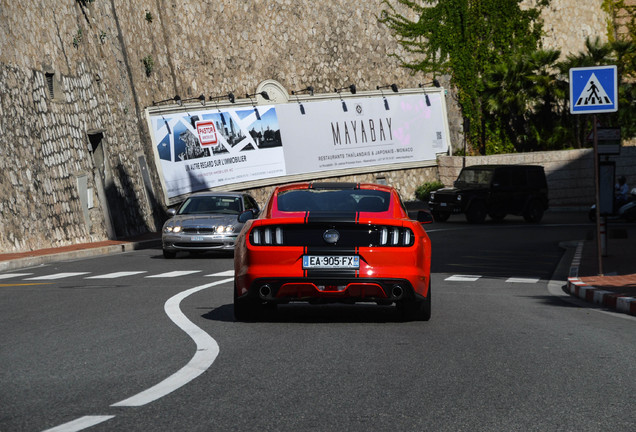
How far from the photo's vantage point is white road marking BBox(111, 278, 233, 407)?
20.4ft

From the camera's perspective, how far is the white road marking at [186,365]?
620 cm

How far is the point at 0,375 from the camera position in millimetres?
7070

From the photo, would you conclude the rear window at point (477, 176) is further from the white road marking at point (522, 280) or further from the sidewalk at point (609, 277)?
the white road marking at point (522, 280)

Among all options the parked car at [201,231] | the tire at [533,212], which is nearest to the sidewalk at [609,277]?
the parked car at [201,231]

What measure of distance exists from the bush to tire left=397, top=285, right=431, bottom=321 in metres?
38.3

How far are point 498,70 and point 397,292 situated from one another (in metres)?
42.0

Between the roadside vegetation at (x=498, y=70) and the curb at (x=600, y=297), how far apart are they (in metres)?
34.8

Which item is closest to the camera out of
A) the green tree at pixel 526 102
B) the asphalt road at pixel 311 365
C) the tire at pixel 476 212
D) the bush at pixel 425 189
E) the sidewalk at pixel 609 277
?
the asphalt road at pixel 311 365

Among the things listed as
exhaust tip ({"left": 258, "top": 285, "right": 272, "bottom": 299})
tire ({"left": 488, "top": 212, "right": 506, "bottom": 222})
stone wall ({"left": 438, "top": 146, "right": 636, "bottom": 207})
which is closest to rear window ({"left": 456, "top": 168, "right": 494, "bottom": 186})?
tire ({"left": 488, "top": 212, "right": 506, "bottom": 222})

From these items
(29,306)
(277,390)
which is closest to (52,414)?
(277,390)

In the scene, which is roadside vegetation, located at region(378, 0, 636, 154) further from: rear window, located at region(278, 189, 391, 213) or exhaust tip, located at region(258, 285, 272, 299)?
exhaust tip, located at region(258, 285, 272, 299)

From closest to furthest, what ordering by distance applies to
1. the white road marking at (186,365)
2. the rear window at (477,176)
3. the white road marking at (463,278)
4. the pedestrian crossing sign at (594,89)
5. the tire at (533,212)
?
1. the white road marking at (186,365)
2. the pedestrian crossing sign at (594,89)
3. the white road marking at (463,278)
4. the rear window at (477,176)
5. the tire at (533,212)

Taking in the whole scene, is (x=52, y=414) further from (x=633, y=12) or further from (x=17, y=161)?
(x=633, y=12)

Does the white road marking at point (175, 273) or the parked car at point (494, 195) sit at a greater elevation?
the white road marking at point (175, 273)
